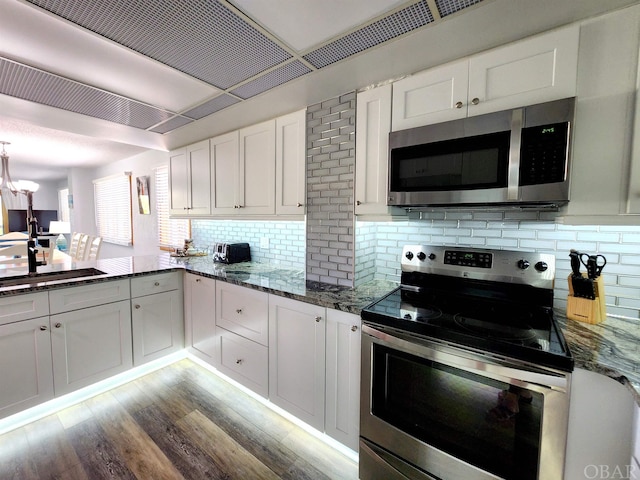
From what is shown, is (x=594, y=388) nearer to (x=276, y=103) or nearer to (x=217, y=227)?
(x=276, y=103)

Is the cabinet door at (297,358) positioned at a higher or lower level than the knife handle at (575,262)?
lower

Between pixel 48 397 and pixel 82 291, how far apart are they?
2.39 ft

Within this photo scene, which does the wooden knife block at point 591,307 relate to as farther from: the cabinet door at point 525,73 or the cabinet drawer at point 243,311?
Answer: the cabinet drawer at point 243,311

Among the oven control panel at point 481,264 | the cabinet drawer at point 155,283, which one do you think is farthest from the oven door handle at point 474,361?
the cabinet drawer at point 155,283

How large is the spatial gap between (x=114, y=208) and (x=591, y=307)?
253 inches

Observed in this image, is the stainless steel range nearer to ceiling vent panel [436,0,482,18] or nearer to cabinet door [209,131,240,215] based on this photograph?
ceiling vent panel [436,0,482,18]

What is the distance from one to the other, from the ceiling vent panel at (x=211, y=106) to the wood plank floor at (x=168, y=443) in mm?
2248

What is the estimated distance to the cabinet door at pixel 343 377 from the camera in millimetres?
1521

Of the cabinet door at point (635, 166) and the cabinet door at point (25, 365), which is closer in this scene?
the cabinet door at point (635, 166)

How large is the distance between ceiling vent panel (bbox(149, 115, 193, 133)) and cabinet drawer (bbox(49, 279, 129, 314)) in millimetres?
1410

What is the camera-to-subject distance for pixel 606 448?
0.95 m

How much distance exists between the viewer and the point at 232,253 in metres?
2.76

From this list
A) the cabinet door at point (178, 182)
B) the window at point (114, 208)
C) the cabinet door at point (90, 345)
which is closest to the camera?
the cabinet door at point (90, 345)

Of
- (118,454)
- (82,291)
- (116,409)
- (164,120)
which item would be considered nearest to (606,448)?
(118,454)
